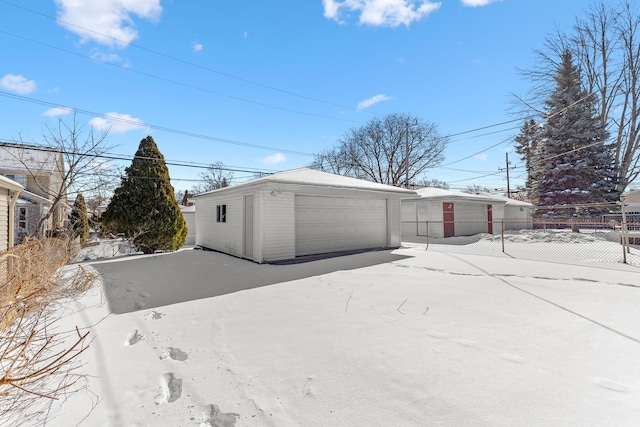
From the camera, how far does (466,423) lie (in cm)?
179

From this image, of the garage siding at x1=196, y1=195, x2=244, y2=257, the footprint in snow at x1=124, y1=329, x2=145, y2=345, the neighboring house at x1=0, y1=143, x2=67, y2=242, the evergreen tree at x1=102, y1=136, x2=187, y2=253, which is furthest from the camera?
the neighboring house at x1=0, y1=143, x2=67, y2=242

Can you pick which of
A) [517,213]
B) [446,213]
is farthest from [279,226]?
[517,213]

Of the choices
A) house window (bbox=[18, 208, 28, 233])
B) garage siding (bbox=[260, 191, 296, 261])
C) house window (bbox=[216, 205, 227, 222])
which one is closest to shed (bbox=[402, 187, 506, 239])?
garage siding (bbox=[260, 191, 296, 261])

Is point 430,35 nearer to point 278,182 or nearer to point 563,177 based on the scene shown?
point 278,182

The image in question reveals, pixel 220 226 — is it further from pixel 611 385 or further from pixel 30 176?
pixel 30 176

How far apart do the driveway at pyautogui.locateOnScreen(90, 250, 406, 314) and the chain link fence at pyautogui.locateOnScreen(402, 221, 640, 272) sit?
15.3ft

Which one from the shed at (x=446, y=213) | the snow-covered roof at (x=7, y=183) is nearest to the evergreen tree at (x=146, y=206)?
the snow-covered roof at (x=7, y=183)

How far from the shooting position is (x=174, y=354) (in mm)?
2791

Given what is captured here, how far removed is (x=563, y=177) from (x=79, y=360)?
967 inches

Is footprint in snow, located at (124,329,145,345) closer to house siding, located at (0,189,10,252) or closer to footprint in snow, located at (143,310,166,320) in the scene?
footprint in snow, located at (143,310,166,320)

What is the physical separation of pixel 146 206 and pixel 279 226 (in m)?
5.47

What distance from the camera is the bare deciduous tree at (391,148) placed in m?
25.2

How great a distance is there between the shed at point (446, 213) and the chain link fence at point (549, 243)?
0.06m

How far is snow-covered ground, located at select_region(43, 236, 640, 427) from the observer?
1.92 meters
